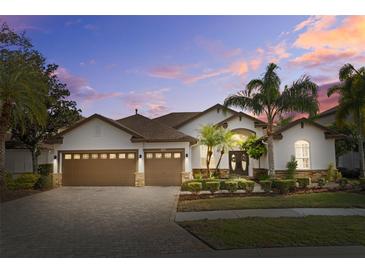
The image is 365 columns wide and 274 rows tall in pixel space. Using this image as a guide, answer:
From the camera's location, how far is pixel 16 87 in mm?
14742

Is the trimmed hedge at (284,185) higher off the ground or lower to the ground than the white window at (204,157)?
lower

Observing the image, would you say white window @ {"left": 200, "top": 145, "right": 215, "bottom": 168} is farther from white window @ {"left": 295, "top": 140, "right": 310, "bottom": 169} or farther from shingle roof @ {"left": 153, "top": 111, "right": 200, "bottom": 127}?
white window @ {"left": 295, "top": 140, "right": 310, "bottom": 169}

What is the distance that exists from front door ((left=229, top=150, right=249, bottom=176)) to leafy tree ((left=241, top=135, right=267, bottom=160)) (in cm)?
177

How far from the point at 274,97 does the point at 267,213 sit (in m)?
8.65

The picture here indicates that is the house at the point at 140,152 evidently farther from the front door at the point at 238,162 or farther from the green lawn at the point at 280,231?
the green lawn at the point at 280,231

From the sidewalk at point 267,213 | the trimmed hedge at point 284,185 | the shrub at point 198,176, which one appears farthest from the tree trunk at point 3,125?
the trimmed hedge at point 284,185

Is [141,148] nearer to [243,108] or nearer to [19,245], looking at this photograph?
[243,108]

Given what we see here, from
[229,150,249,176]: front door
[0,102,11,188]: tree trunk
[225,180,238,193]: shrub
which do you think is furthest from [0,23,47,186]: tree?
[229,150,249,176]: front door

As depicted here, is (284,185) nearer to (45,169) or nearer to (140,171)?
(140,171)

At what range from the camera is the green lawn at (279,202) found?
1103 cm

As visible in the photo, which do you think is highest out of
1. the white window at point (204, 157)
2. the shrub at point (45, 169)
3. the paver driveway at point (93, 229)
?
the white window at point (204, 157)

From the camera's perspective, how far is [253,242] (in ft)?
21.6

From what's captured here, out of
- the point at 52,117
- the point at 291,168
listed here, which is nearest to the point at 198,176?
the point at 291,168

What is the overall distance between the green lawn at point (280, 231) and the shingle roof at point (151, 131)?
10358 millimetres
